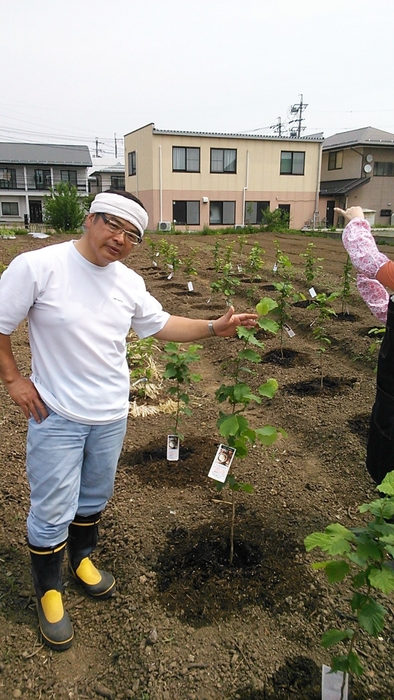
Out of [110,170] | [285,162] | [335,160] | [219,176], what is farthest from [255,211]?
[110,170]

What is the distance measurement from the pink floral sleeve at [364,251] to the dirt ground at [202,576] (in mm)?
1005

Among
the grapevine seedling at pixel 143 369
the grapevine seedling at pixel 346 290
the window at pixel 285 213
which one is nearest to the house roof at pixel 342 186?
the window at pixel 285 213

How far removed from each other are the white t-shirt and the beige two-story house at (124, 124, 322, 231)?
22.9m

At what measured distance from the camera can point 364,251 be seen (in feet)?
7.10

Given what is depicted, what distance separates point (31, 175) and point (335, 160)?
21.0 meters

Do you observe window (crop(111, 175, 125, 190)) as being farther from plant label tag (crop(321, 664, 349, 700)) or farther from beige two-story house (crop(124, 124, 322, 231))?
plant label tag (crop(321, 664, 349, 700))

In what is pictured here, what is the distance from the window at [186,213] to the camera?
2577 cm

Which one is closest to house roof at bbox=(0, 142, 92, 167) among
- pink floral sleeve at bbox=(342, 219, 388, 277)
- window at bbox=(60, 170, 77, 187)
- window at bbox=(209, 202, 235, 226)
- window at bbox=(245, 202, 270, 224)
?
window at bbox=(60, 170, 77, 187)

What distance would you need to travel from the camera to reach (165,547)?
2.48 m

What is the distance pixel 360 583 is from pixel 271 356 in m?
4.13

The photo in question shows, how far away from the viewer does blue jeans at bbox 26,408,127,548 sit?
180 cm

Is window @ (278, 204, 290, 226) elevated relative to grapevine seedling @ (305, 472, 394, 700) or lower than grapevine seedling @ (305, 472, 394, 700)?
elevated

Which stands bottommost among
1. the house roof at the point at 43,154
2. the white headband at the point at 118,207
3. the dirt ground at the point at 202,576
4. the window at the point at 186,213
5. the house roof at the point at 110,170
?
the dirt ground at the point at 202,576

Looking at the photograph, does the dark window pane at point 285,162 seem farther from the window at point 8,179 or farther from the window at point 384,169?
the window at point 8,179
